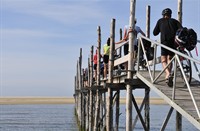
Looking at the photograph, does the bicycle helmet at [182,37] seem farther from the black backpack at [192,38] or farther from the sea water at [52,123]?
the sea water at [52,123]

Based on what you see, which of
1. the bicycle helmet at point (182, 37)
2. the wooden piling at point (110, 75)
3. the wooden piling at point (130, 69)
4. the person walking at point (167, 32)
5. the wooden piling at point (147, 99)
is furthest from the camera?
the wooden piling at point (110, 75)

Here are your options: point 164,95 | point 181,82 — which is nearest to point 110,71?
point 181,82

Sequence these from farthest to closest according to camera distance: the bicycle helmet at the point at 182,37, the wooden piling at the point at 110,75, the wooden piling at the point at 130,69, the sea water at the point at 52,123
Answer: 1. the sea water at the point at 52,123
2. the wooden piling at the point at 110,75
3. the wooden piling at the point at 130,69
4. the bicycle helmet at the point at 182,37

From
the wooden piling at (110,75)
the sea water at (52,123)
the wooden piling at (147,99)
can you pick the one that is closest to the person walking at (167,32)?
the wooden piling at (147,99)

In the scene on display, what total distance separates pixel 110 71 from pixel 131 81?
8.64 ft

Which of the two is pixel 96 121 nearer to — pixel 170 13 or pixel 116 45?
pixel 116 45

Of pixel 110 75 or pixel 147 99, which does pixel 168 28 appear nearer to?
pixel 147 99

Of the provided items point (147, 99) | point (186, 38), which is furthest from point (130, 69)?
point (186, 38)

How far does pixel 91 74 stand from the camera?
846 inches

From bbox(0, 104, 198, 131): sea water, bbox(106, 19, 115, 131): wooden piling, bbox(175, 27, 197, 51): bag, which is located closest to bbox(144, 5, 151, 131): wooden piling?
bbox(106, 19, 115, 131): wooden piling

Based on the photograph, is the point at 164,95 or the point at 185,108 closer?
the point at 185,108

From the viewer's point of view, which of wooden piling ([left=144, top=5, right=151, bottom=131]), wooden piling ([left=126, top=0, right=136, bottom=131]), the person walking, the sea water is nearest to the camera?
the person walking

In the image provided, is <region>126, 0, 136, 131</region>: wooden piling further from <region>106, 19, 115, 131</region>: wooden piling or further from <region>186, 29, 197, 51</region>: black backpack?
<region>106, 19, 115, 131</region>: wooden piling

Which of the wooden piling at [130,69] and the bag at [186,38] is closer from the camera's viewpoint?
the bag at [186,38]
